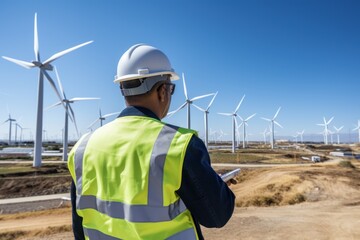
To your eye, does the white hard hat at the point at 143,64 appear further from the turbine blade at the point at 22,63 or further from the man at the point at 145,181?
the turbine blade at the point at 22,63

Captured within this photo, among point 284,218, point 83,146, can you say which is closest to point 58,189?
point 284,218

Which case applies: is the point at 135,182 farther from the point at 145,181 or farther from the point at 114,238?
the point at 114,238

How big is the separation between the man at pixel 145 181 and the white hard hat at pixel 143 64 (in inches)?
1.7

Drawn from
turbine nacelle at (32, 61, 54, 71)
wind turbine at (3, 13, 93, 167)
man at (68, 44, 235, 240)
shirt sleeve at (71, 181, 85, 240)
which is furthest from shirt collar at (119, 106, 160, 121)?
turbine nacelle at (32, 61, 54, 71)

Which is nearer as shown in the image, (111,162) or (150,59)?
(111,162)

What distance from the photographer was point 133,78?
5.60ft

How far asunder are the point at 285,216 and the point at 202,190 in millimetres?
9763

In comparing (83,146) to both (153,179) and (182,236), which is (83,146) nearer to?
(153,179)

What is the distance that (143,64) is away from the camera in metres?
1.72

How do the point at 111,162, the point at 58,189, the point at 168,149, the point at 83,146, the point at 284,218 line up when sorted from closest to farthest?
the point at 168,149 → the point at 111,162 → the point at 83,146 → the point at 284,218 → the point at 58,189

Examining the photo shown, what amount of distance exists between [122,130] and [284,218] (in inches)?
375

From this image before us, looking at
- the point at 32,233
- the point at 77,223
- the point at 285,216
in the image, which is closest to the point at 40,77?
the point at 32,233

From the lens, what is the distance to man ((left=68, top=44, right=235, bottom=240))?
134cm

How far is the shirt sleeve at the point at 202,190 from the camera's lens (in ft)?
4.37
